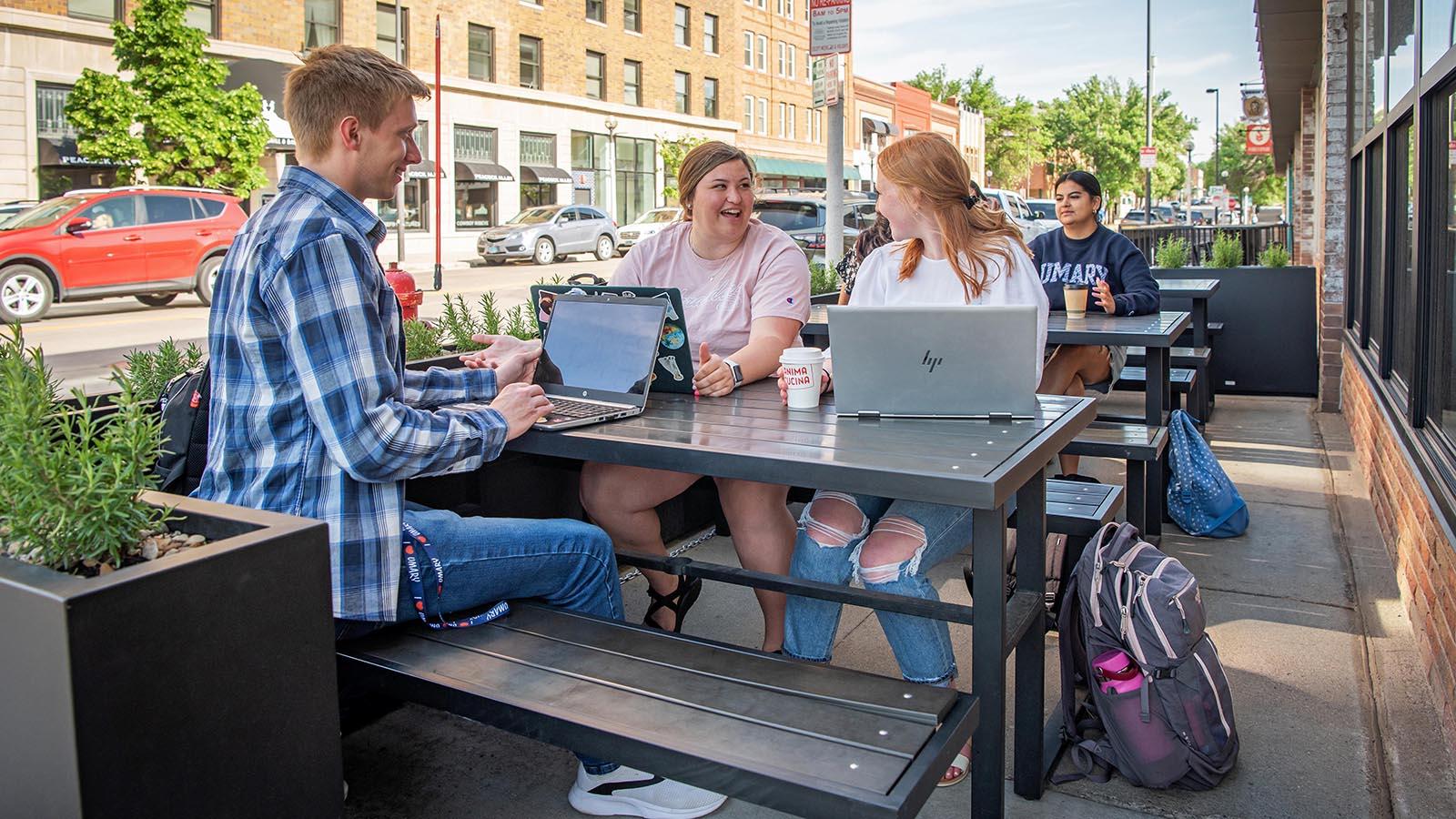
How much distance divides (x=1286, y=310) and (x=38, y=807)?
315 inches

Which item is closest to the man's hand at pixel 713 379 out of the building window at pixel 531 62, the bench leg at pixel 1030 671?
the bench leg at pixel 1030 671

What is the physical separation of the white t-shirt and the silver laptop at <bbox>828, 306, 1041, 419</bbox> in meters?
0.66

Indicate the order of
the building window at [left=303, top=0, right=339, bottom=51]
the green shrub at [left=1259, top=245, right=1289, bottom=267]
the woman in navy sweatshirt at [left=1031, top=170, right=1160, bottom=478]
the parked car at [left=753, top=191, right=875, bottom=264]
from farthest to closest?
the building window at [left=303, top=0, right=339, bottom=51]
the parked car at [left=753, top=191, right=875, bottom=264]
the green shrub at [left=1259, top=245, right=1289, bottom=267]
the woman in navy sweatshirt at [left=1031, top=170, right=1160, bottom=478]

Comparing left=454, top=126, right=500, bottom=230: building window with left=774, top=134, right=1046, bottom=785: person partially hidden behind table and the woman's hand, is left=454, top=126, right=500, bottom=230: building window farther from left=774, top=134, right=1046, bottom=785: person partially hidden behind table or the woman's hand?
left=774, top=134, right=1046, bottom=785: person partially hidden behind table

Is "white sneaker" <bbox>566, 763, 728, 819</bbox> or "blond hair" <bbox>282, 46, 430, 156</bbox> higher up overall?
"blond hair" <bbox>282, 46, 430, 156</bbox>

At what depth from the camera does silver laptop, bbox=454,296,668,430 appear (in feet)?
9.09

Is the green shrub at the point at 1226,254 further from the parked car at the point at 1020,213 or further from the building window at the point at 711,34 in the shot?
the building window at the point at 711,34

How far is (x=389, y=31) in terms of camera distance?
95.7 ft

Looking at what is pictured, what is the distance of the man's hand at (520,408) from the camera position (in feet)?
7.82

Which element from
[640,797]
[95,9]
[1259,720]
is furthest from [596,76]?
[640,797]

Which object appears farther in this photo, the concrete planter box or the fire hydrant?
the fire hydrant

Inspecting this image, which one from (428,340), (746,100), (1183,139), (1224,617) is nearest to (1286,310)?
(1224,617)

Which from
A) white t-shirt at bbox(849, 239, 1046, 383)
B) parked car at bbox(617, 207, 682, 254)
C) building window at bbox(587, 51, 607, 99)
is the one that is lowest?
white t-shirt at bbox(849, 239, 1046, 383)

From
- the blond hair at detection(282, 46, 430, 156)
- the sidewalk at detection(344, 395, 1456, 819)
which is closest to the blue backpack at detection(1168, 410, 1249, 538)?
the sidewalk at detection(344, 395, 1456, 819)
